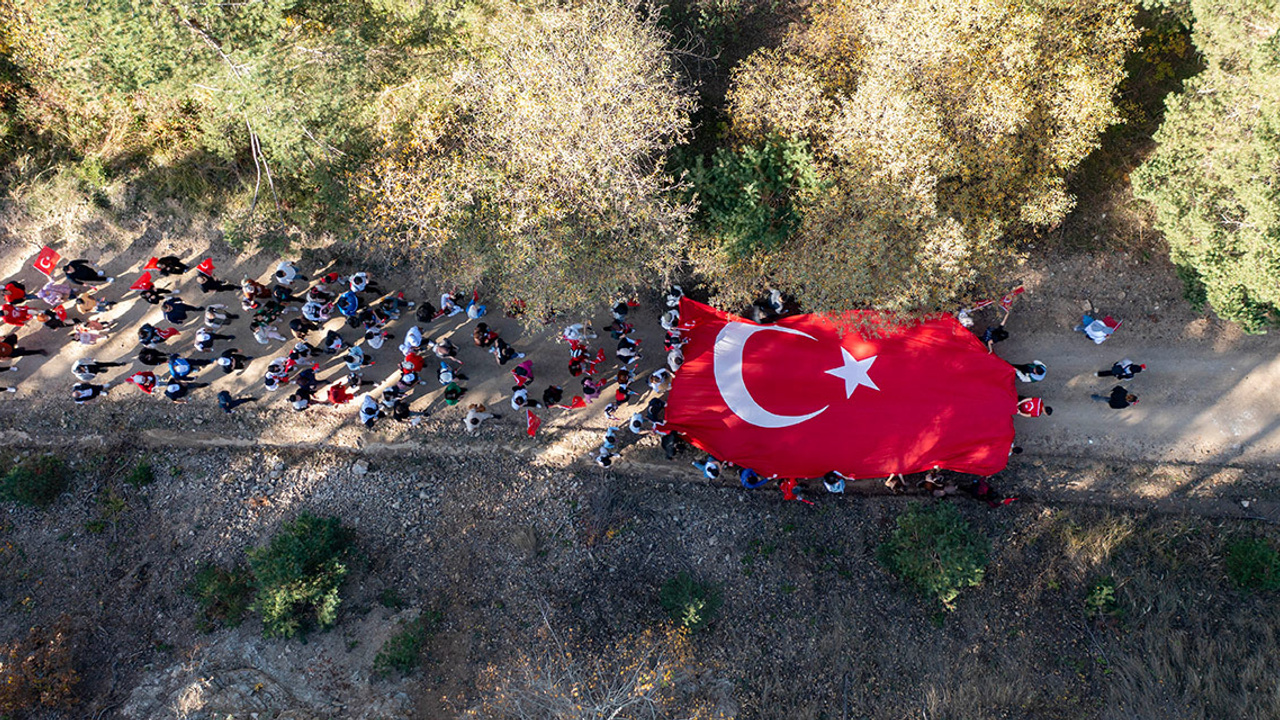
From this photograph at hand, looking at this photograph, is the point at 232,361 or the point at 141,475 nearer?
the point at 232,361

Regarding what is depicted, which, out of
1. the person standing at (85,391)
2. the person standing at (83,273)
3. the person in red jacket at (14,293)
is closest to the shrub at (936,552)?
the person standing at (85,391)

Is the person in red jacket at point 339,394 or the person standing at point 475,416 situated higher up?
the person in red jacket at point 339,394

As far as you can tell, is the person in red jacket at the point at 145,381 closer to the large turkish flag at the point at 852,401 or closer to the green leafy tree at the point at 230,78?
the green leafy tree at the point at 230,78

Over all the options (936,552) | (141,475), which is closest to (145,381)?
(141,475)

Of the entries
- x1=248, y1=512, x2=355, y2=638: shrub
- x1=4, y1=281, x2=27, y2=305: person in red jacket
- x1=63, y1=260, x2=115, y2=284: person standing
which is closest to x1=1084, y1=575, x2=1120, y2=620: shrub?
x1=248, y1=512, x2=355, y2=638: shrub

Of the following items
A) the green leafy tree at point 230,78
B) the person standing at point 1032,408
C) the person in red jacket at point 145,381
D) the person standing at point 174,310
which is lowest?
the person standing at point 1032,408

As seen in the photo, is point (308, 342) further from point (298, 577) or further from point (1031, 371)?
point (1031, 371)
